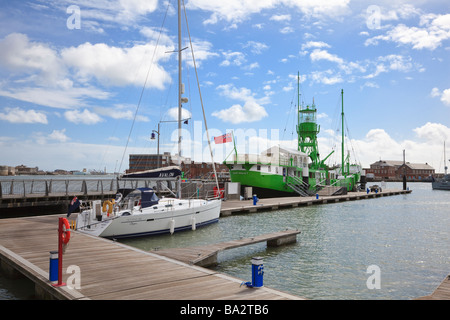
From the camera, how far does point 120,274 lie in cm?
938

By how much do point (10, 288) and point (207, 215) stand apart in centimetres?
1296

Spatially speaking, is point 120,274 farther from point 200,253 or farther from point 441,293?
point 441,293

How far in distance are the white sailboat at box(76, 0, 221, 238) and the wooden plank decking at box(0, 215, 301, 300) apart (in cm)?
259

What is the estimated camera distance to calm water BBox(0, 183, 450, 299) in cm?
1120

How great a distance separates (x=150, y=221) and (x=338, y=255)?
376 inches

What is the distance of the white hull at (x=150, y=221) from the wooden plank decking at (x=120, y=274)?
8.20ft

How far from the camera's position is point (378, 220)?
29.1m

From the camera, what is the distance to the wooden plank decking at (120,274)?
774 cm

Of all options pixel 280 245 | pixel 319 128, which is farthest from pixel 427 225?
pixel 319 128

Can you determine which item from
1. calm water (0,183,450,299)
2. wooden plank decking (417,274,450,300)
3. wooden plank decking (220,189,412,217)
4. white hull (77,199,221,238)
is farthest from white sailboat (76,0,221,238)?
wooden plank decking (417,274,450,300)

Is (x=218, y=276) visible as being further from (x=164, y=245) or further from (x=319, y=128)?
(x=319, y=128)

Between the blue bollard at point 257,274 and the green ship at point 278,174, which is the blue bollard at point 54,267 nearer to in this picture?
the blue bollard at point 257,274

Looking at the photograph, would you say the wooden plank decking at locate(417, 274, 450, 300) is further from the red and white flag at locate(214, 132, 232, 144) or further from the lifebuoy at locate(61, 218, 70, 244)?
the red and white flag at locate(214, 132, 232, 144)

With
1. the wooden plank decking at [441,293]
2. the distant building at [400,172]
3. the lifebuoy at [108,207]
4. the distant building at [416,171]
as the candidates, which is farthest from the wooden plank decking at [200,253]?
the distant building at [416,171]
